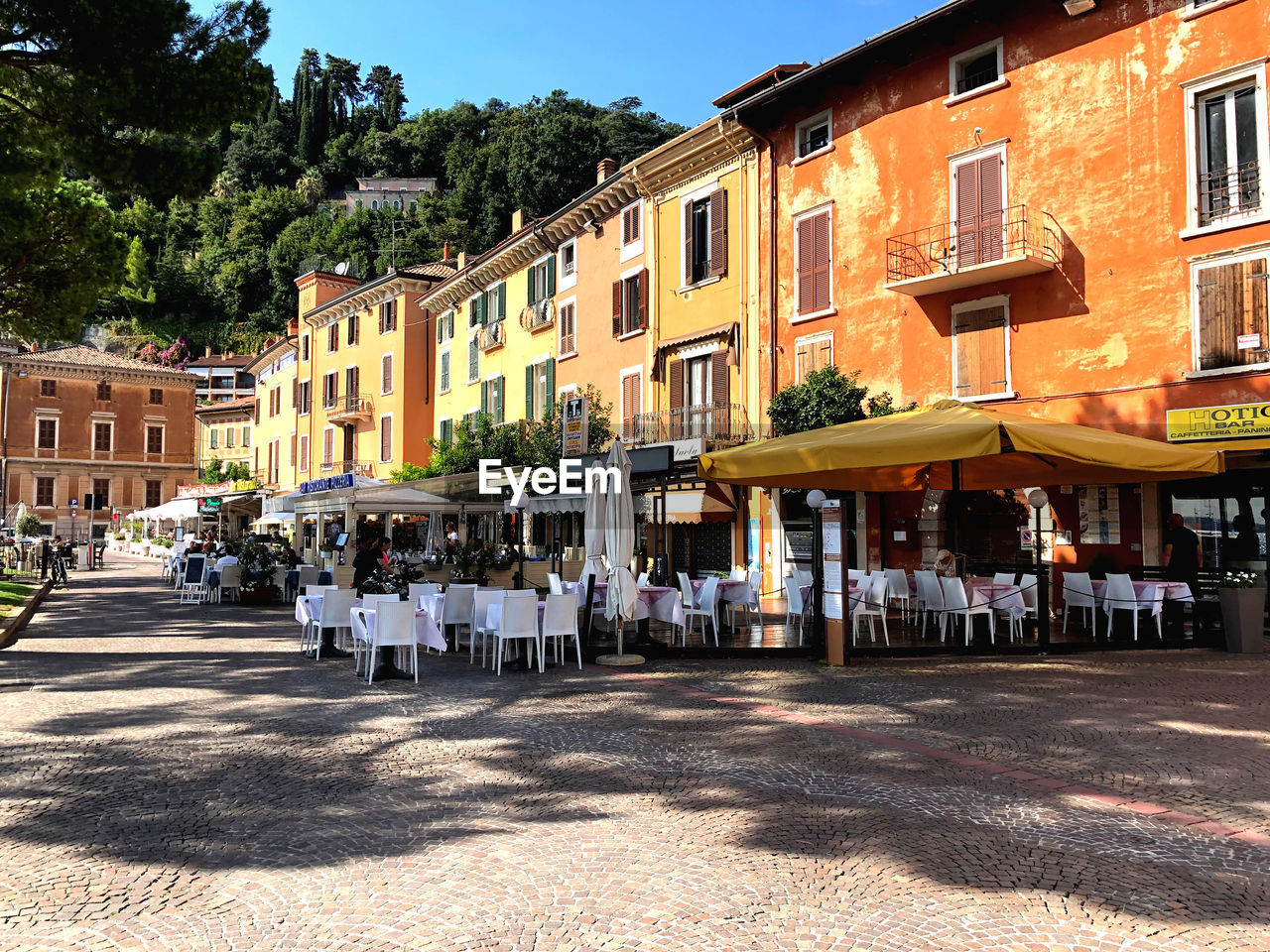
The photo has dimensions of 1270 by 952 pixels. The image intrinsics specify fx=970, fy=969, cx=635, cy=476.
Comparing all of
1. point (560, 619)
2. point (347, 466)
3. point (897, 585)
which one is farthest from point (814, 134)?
point (347, 466)

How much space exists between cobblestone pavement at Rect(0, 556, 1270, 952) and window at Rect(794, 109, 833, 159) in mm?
13609

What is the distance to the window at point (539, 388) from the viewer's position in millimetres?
28362

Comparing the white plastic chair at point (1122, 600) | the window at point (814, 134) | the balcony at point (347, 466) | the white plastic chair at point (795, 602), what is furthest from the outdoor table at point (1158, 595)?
the balcony at point (347, 466)

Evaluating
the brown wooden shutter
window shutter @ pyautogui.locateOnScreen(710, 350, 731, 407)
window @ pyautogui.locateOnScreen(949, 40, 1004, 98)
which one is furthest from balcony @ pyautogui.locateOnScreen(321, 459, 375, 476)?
window @ pyautogui.locateOnScreen(949, 40, 1004, 98)

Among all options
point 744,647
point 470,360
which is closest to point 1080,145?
point 744,647

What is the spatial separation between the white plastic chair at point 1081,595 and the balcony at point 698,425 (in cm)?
803

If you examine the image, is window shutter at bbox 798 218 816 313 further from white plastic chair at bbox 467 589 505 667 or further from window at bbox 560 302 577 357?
white plastic chair at bbox 467 589 505 667

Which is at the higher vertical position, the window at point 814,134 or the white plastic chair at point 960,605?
the window at point 814,134

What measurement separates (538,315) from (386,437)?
458 inches

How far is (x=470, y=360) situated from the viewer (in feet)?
110

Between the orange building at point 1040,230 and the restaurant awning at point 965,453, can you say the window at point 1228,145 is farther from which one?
the restaurant awning at point 965,453

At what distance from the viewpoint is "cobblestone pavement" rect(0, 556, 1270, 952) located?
370 cm

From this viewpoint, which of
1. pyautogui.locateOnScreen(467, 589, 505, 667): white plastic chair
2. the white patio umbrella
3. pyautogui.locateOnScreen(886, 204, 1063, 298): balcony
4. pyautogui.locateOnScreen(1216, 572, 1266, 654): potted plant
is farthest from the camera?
pyautogui.locateOnScreen(886, 204, 1063, 298): balcony

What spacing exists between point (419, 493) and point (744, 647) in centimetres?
989
